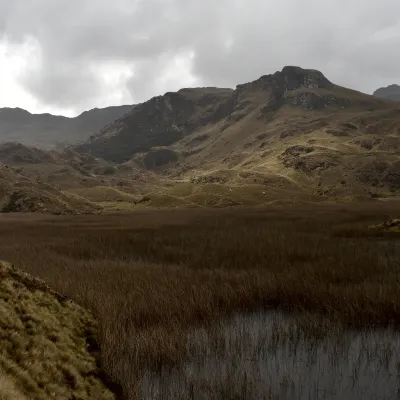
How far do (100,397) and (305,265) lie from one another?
9.38m

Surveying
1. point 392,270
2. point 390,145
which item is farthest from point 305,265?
point 390,145

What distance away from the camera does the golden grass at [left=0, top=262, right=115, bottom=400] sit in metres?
4.66

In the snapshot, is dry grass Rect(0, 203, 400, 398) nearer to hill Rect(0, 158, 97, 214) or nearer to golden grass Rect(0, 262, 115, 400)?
golden grass Rect(0, 262, 115, 400)

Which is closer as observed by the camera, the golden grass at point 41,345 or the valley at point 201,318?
the golden grass at point 41,345

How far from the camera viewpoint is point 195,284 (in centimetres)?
1150

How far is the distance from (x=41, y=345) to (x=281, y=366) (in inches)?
166

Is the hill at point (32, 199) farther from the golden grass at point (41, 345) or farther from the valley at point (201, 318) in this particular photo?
the golden grass at point (41, 345)

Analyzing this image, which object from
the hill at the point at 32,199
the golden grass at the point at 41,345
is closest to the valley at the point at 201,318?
the golden grass at the point at 41,345

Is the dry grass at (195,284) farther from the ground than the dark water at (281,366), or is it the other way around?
the dry grass at (195,284)

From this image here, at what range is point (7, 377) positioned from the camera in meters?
4.35

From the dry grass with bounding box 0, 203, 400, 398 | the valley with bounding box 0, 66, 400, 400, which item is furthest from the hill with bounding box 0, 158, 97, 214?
the dry grass with bounding box 0, 203, 400, 398

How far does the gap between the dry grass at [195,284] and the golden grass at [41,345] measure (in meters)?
0.50

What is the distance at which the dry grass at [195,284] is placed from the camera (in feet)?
26.0

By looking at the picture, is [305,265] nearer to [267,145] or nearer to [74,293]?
[74,293]
